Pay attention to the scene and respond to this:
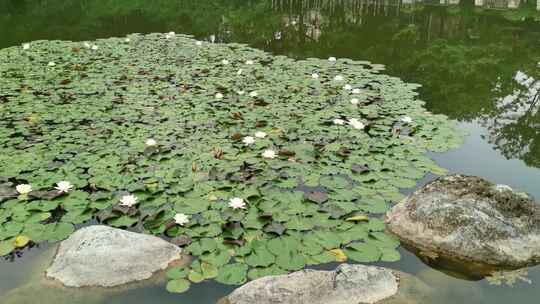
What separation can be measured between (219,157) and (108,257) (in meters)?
2.01

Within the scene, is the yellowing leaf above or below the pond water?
below

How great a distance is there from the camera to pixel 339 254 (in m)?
3.83

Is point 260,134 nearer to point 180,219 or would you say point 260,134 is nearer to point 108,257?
point 180,219

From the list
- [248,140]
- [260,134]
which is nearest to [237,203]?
[248,140]

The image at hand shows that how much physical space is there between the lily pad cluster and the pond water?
0.38m

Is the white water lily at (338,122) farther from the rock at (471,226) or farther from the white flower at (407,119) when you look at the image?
the rock at (471,226)

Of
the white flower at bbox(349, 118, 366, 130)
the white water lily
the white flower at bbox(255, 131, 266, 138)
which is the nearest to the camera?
the white flower at bbox(255, 131, 266, 138)

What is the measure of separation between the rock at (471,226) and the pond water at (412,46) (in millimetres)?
190

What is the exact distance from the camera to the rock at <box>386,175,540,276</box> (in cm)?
377

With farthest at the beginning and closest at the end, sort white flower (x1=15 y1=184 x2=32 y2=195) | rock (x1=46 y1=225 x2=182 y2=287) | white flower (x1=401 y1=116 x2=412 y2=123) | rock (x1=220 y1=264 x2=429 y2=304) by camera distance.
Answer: white flower (x1=401 y1=116 x2=412 y2=123) → white flower (x1=15 y1=184 x2=32 y2=195) → rock (x1=46 y1=225 x2=182 y2=287) → rock (x1=220 y1=264 x2=429 y2=304)

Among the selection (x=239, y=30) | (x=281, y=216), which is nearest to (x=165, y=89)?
(x=281, y=216)

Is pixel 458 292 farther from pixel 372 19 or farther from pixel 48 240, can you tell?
pixel 372 19

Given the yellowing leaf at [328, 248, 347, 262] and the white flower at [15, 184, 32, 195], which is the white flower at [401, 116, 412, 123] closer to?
the yellowing leaf at [328, 248, 347, 262]


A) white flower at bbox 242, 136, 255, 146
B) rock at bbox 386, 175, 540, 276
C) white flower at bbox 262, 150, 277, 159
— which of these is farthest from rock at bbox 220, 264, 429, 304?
white flower at bbox 242, 136, 255, 146
